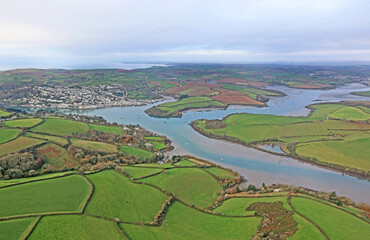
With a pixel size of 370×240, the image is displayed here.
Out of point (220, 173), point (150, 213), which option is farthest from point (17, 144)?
point (220, 173)

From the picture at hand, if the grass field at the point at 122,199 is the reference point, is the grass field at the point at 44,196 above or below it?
above

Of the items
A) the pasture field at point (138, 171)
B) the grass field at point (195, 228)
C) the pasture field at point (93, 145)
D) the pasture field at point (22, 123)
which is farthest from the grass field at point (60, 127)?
the grass field at point (195, 228)

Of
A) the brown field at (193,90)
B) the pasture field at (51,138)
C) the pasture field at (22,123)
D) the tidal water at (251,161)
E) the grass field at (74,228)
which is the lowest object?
the tidal water at (251,161)

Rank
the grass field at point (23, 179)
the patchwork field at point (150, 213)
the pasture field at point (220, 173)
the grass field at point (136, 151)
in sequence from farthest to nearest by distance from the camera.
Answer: the grass field at point (136, 151)
the pasture field at point (220, 173)
the grass field at point (23, 179)
the patchwork field at point (150, 213)

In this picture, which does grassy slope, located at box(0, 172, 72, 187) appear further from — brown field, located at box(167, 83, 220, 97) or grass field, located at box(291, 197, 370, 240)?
brown field, located at box(167, 83, 220, 97)

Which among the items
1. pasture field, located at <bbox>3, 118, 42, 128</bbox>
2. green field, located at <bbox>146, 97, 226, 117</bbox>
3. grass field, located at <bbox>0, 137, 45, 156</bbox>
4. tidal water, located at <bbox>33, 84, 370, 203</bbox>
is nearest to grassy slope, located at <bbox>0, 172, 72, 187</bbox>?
grass field, located at <bbox>0, 137, 45, 156</bbox>

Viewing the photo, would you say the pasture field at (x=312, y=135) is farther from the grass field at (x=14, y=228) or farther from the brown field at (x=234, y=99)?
the grass field at (x=14, y=228)

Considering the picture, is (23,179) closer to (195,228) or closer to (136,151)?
(136,151)
